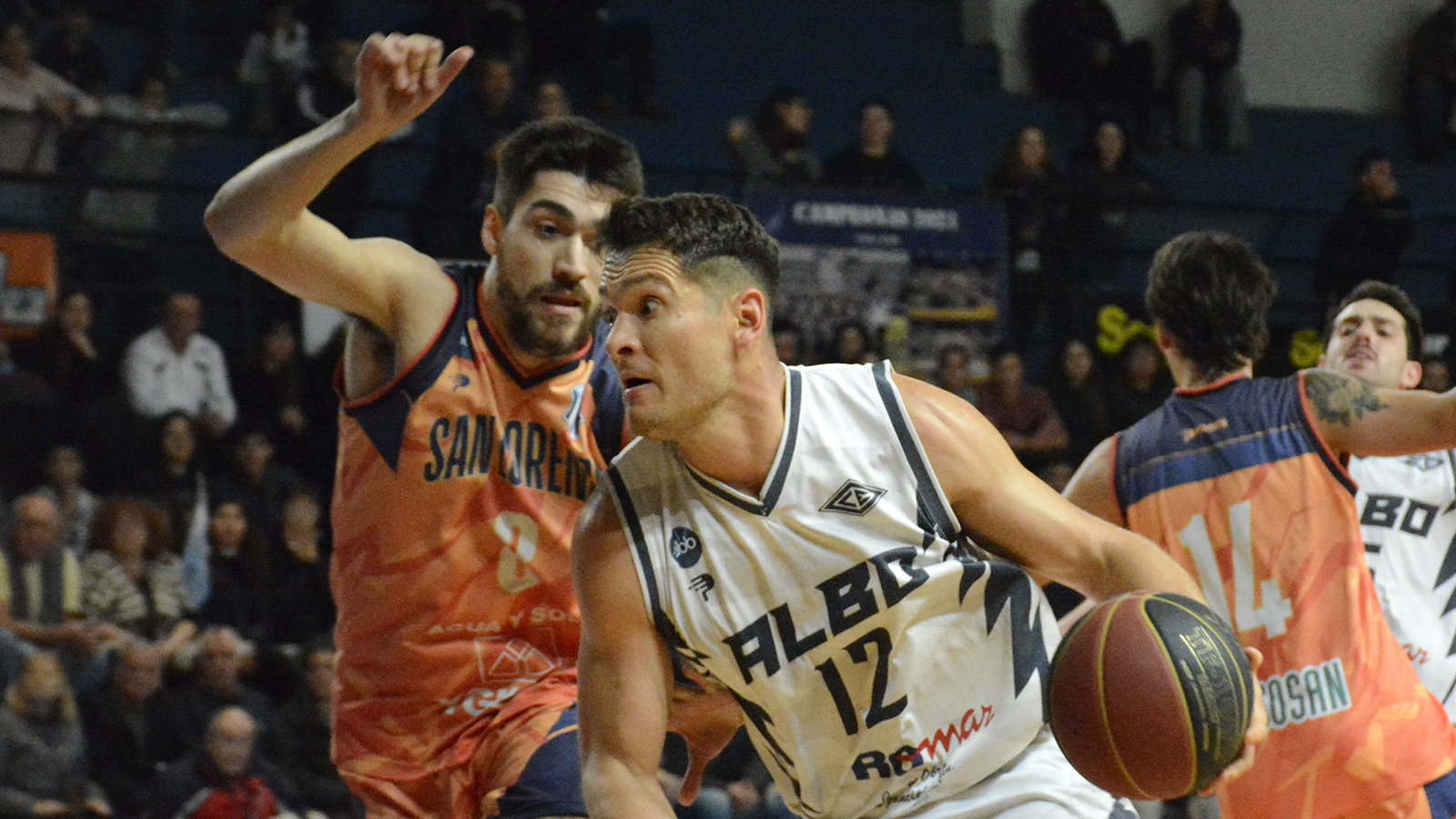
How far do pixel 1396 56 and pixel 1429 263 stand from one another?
3.70 metres

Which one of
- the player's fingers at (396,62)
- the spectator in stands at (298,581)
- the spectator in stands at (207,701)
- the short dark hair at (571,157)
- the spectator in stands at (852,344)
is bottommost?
the spectator in stands at (207,701)

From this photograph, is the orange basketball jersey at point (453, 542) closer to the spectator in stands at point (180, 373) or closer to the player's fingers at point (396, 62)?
the player's fingers at point (396, 62)

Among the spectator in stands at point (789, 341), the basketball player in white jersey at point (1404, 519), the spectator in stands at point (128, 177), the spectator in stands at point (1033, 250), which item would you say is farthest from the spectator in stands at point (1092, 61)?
the basketball player in white jersey at point (1404, 519)

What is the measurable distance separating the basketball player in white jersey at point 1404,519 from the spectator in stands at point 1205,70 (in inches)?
309

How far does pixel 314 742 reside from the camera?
24.0 feet

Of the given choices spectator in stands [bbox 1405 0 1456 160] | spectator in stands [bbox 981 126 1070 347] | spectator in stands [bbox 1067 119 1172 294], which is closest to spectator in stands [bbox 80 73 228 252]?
spectator in stands [bbox 981 126 1070 347]

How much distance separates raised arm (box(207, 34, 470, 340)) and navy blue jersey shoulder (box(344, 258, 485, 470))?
0.15 feet

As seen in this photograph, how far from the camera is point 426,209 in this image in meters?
9.09

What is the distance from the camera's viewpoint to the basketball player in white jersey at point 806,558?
116 inches

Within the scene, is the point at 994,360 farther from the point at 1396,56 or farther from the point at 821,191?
the point at 1396,56

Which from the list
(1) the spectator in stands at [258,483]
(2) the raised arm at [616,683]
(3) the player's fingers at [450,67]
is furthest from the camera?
(1) the spectator in stands at [258,483]

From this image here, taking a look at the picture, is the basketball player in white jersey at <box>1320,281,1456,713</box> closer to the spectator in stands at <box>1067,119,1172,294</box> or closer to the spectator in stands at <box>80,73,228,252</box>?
the spectator in stands at <box>1067,119,1172,294</box>

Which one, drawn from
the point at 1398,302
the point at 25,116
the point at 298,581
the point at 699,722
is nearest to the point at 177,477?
the point at 298,581

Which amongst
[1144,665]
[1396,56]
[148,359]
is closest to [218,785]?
[148,359]
